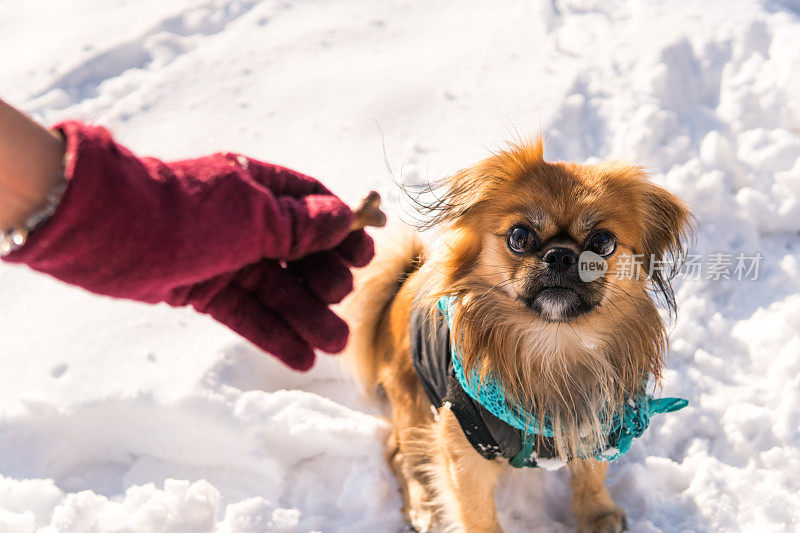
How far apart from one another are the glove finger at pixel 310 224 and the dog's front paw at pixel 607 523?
1.49 meters

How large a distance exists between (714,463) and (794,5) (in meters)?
3.07

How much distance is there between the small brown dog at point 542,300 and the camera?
175cm

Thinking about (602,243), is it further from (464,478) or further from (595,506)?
(595,506)

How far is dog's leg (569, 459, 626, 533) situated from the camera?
228 cm

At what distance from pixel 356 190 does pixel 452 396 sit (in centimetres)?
154

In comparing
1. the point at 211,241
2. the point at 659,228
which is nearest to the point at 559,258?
the point at 659,228

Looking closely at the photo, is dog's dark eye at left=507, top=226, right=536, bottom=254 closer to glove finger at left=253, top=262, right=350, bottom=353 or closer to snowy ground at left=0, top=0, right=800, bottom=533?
snowy ground at left=0, top=0, right=800, bottom=533

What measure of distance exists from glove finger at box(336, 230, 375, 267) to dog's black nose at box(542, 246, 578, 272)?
0.59 m

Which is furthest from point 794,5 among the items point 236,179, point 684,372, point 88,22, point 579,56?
point 88,22

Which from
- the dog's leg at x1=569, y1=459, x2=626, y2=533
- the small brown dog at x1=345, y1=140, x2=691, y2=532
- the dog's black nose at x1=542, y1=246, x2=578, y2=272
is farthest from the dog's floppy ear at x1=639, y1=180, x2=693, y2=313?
the dog's leg at x1=569, y1=459, x2=626, y2=533

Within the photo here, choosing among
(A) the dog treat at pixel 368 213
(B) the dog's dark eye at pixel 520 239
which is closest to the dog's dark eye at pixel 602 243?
(B) the dog's dark eye at pixel 520 239

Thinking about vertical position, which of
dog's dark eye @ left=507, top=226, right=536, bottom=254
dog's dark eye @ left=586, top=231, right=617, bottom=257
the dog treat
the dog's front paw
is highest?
dog's dark eye @ left=586, top=231, right=617, bottom=257

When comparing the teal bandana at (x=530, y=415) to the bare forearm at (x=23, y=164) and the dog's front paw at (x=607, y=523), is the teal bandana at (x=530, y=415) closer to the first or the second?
the dog's front paw at (x=607, y=523)

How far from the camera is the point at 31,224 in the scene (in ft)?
4.17
